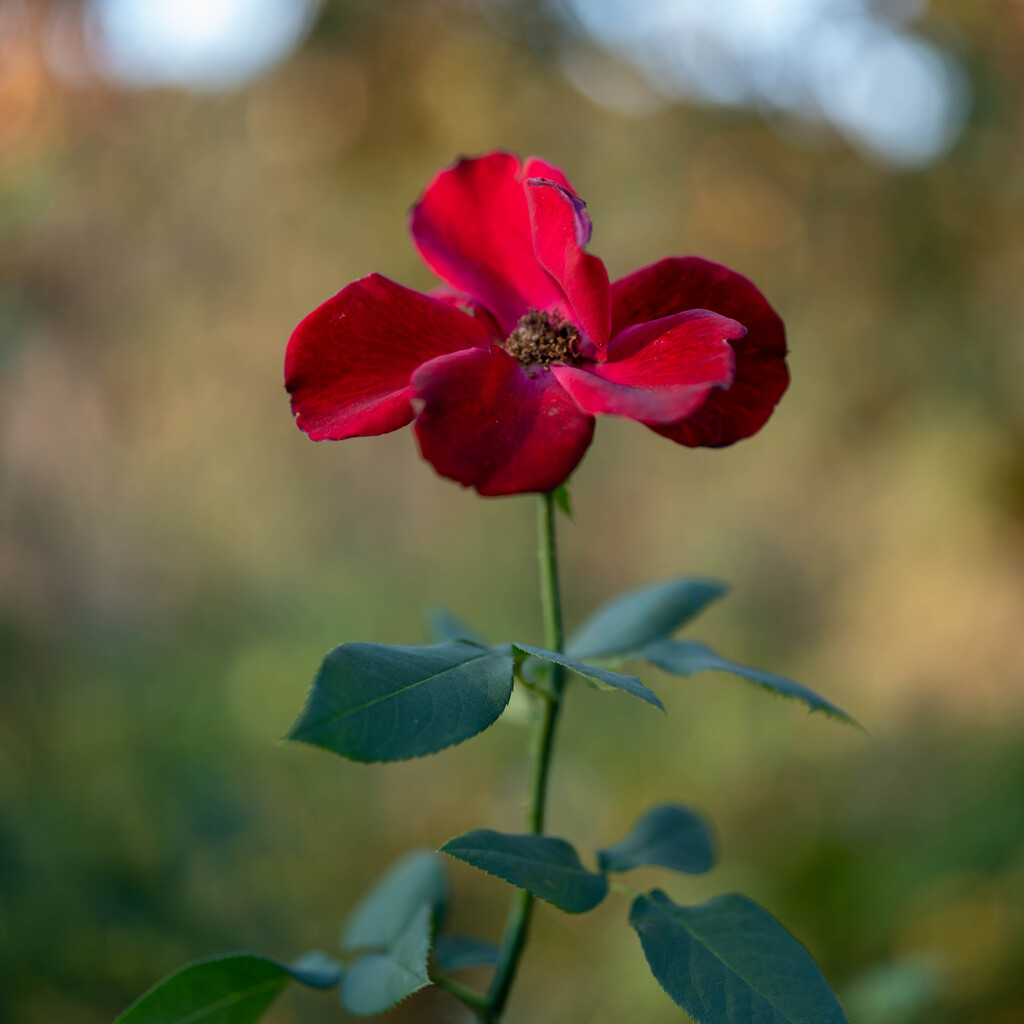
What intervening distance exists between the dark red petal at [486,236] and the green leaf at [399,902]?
18.6 inches

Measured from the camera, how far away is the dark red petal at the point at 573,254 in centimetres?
51

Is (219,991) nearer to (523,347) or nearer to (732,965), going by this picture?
(732,965)

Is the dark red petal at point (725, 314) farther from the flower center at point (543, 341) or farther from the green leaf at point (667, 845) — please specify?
the green leaf at point (667, 845)

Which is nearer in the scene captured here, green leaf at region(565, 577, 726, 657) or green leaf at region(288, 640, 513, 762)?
green leaf at region(288, 640, 513, 762)

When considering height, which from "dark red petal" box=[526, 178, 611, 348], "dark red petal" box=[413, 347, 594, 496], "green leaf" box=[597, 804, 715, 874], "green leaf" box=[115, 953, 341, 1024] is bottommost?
"green leaf" box=[115, 953, 341, 1024]

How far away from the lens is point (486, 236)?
0.63m

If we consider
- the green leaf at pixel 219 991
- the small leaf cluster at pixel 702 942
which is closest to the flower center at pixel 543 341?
the small leaf cluster at pixel 702 942

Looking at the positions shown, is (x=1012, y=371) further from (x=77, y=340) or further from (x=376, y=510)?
(x=77, y=340)

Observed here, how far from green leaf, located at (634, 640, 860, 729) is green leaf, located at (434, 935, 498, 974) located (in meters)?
0.30

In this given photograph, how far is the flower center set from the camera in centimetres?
56

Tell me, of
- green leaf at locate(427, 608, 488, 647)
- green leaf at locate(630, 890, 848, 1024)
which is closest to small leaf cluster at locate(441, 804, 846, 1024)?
green leaf at locate(630, 890, 848, 1024)

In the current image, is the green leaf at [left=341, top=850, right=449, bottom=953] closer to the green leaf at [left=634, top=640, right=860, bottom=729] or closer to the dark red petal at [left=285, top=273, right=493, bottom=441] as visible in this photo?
the green leaf at [left=634, top=640, right=860, bottom=729]

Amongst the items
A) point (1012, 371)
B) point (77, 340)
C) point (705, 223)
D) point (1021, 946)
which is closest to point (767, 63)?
point (705, 223)

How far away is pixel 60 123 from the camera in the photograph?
83.9 inches
